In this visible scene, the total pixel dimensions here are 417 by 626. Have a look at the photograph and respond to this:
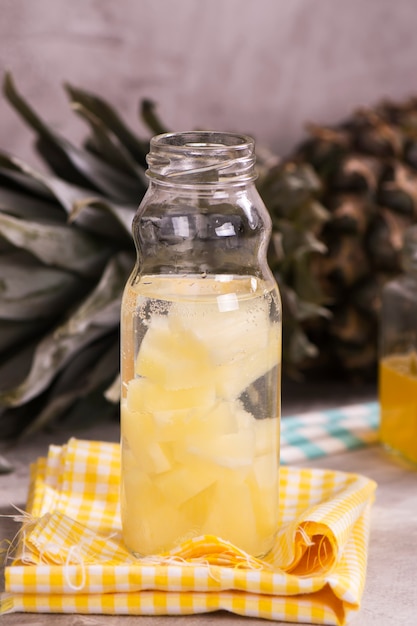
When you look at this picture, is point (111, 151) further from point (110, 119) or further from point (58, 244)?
point (58, 244)

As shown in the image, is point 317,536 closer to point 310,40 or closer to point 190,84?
point 190,84

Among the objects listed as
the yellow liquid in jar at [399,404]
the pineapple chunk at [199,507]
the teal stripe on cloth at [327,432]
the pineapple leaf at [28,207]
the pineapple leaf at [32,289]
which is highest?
the pineapple leaf at [28,207]

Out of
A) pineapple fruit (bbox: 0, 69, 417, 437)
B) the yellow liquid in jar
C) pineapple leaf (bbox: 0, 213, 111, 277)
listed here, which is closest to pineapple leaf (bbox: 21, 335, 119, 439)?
pineapple fruit (bbox: 0, 69, 417, 437)

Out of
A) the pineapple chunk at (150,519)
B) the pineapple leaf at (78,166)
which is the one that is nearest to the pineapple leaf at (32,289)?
the pineapple leaf at (78,166)

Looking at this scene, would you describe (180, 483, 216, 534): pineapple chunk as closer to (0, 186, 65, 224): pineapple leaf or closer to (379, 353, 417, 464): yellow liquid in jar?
(379, 353, 417, 464): yellow liquid in jar

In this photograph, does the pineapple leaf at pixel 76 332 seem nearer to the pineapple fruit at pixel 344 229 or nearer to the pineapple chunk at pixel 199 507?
the pineapple fruit at pixel 344 229

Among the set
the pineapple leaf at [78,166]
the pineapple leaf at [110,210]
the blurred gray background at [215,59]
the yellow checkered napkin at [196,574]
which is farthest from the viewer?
the blurred gray background at [215,59]
